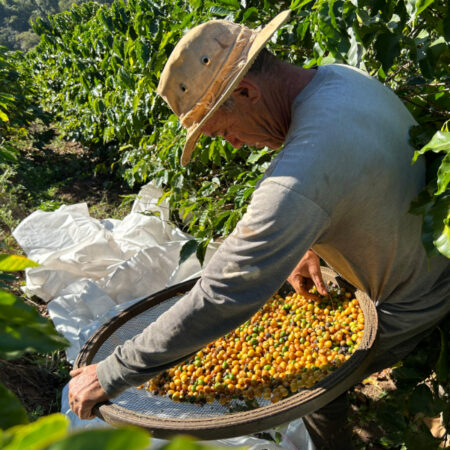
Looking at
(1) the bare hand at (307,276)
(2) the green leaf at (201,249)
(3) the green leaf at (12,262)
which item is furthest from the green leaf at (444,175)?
(2) the green leaf at (201,249)

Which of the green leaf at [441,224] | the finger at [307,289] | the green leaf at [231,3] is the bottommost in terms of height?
the finger at [307,289]

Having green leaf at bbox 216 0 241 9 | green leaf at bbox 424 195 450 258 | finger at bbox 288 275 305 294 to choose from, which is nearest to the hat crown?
green leaf at bbox 424 195 450 258

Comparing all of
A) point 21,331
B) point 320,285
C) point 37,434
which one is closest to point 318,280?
point 320,285

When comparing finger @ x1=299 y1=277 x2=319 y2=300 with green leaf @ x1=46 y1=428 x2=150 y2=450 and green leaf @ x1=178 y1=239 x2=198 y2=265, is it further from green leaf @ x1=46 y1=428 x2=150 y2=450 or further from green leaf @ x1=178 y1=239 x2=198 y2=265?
green leaf @ x1=46 y1=428 x2=150 y2=450

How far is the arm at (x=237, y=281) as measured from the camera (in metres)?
1.32

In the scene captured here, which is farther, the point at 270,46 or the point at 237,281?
the point at 270,46

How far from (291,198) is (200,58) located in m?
0.57

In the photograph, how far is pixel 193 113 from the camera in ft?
5.40

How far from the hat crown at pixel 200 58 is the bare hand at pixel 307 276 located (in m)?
0.79

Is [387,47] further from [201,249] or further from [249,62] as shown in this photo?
[201,249]

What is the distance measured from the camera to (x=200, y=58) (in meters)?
1.57

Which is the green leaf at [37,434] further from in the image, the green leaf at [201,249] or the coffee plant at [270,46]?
the green leaf at [201,249]

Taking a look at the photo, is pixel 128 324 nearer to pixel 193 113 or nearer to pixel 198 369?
pixel 198 369

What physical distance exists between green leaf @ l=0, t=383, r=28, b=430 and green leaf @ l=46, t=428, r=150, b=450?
20cm
